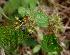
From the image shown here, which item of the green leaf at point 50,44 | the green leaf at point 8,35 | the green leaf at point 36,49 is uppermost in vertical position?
the green leaf at point 8,35

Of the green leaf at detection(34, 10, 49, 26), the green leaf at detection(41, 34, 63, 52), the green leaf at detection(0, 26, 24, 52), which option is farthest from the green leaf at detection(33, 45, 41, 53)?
the green leaf at detection(34, 10, 49, 26)

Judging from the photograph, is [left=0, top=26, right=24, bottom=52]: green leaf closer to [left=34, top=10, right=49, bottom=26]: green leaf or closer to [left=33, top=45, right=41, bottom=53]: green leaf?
[left=34, top=10, right=49, bottom=26]: green leaf

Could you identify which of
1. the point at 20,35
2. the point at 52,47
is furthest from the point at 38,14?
the point at 52,47

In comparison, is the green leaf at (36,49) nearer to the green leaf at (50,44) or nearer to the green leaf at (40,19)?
the green leaf at (50,44)

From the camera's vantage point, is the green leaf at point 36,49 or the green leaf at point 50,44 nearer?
the green leaf at point 50,44

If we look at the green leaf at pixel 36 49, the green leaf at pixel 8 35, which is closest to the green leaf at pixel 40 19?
the green leaf at pixel 8 35

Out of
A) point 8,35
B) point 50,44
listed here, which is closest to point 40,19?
point 50,44

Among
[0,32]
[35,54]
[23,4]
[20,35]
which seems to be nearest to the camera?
[0,32]

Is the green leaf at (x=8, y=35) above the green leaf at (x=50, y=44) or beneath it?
above

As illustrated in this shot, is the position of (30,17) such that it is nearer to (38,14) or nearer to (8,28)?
(38,14)
